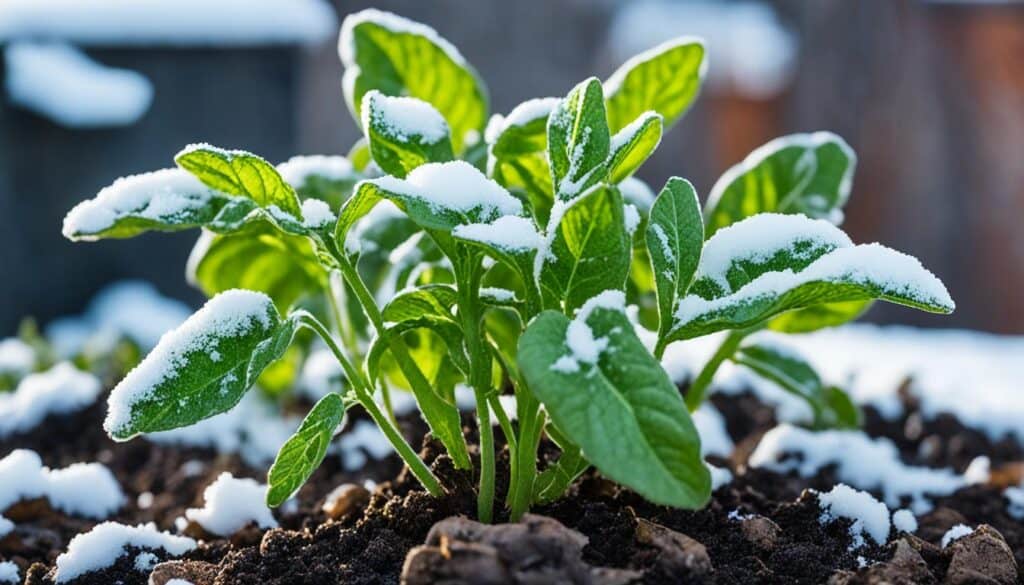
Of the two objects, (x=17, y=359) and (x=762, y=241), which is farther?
(x=17, y=359)

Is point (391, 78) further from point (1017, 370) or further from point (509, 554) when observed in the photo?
point (1017, 370)

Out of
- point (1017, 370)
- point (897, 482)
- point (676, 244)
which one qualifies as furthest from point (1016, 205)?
point (676, 244)

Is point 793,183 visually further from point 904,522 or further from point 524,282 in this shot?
point 524,282

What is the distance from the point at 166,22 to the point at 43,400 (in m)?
1.50

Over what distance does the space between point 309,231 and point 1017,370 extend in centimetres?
177

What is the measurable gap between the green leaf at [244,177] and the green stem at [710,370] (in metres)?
0.46

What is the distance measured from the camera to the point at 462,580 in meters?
0.72

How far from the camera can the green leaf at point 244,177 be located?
0.88m

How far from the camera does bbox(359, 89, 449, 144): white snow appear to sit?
0.93 m

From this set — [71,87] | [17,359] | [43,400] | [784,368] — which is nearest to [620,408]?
[784,368]

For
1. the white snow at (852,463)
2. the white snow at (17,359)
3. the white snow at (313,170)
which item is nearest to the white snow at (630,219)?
the white snow at (313,170)

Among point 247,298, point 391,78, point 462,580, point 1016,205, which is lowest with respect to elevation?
point 1016,205

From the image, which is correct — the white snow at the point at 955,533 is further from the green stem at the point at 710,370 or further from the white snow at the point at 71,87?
the white snow at the point at 71,87

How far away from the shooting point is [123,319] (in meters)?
2.49
